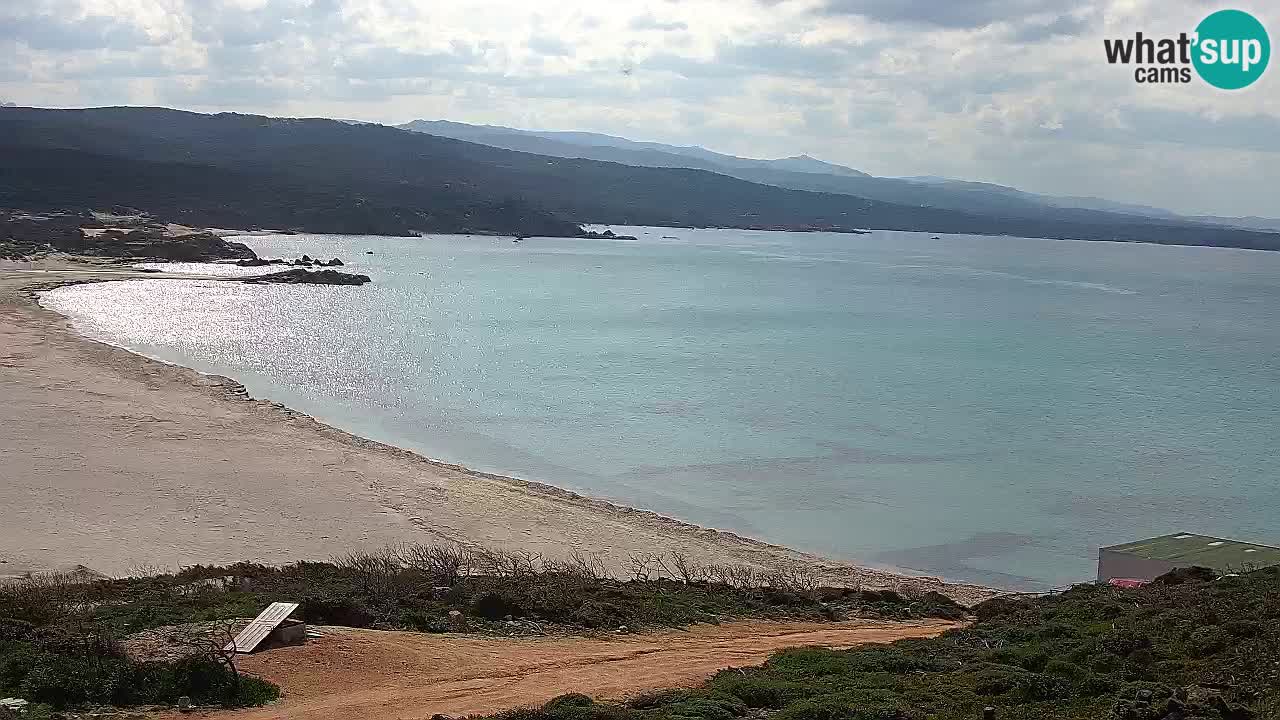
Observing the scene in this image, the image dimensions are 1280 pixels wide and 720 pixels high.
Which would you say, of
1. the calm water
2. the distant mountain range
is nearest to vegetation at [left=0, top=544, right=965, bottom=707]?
the calm water

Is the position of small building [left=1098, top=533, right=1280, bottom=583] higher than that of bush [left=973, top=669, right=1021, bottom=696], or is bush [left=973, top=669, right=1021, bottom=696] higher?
bush [left=973, top=669, right=1021, bottom=696]

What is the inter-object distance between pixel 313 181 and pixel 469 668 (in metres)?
133

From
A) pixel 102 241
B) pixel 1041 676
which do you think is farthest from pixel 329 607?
pixel 102 241

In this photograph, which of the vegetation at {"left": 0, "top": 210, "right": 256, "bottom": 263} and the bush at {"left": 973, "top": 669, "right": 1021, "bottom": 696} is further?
the vegetation at {"left": 0, "top": 210, "right": 256, "bottom": 263}

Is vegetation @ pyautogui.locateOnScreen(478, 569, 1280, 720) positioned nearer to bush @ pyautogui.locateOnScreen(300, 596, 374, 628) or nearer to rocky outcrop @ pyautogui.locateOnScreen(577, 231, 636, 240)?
bush @ pyautogui.locateOnScreen(300, 596, 374, 628)

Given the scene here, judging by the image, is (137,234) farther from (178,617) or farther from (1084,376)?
(178,617)

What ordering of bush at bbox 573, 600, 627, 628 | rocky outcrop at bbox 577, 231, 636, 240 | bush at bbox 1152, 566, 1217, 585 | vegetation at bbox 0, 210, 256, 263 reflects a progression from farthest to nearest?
rocky outcrop at bbox 577, 231, 636, 240 → vegetation at bbox 0, 210, 256, 263 → bush at bbox 1152, 566, 1217, 585 → bush at bbox 573, 600, 627, 628

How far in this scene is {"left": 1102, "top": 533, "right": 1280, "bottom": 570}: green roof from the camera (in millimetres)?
14688

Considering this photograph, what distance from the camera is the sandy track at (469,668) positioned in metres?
8.21

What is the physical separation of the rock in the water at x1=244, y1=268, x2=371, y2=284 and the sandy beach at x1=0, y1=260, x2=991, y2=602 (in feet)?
124

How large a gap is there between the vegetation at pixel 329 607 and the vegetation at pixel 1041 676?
2348 millimetres

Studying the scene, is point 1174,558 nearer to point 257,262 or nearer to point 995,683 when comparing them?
point 995,683

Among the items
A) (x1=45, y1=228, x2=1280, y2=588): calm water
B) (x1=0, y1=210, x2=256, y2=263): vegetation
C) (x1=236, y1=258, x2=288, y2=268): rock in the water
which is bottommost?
(x1=45, y1=228, x2=1280, y2=588): calm water

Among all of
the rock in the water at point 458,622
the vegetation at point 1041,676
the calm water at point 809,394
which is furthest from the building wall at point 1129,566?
the rock in the water at point 458,622
